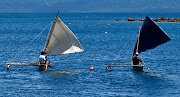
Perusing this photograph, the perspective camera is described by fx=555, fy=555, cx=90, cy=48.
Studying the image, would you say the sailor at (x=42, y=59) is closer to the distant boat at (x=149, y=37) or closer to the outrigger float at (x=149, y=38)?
the outrigger float at (x=149, y=38)

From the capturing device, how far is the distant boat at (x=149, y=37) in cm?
6950

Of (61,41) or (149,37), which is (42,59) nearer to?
(61,41)

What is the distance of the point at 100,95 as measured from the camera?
5228cm

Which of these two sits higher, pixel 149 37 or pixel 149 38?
pixel 149 37

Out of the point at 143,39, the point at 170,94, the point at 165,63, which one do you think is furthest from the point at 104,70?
the point at 170,94

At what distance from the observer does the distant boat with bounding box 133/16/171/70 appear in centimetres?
A: 6950

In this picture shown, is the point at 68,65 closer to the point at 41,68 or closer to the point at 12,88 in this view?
the point at 41,68

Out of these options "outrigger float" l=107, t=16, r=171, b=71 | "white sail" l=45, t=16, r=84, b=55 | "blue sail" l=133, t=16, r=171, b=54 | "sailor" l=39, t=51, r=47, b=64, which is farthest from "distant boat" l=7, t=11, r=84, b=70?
"blue sail" l=133, t=16, r=171, b=54

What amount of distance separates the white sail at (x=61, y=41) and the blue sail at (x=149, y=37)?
7.57 m

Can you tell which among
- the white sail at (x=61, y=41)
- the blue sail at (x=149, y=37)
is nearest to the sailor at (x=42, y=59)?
the white sail at (x=61, y=41)

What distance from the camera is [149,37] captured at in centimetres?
7038

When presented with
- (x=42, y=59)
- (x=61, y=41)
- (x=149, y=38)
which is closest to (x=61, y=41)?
(x=61, y=41)

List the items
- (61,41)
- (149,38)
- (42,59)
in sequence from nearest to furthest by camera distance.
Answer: (42,59)
(61,41)
(149,38)

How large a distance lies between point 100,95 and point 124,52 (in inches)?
1582
